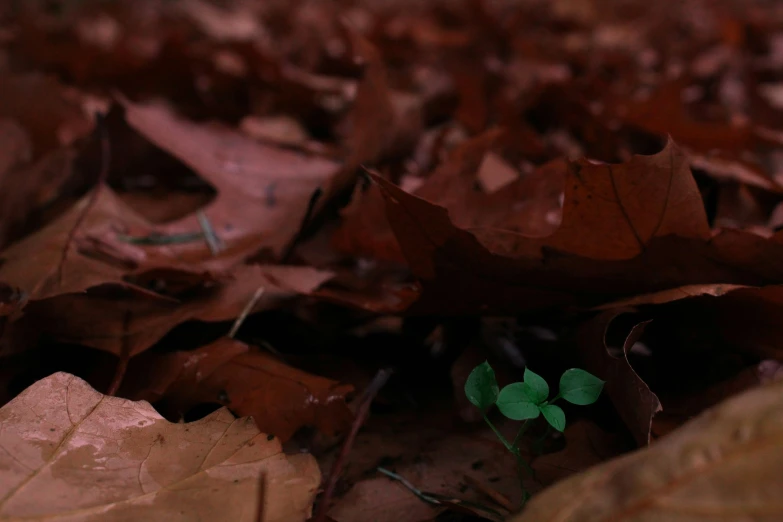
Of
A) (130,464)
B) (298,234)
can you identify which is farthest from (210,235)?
(130,464)

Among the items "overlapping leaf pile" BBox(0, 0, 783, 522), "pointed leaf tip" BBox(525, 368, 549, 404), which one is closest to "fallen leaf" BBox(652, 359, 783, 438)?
"overlapping leaf pile" BBox(0, 0, 783, 522)

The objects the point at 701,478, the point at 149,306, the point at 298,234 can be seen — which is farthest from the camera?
the point at 298,234

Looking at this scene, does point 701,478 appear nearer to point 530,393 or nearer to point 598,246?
point 530,393

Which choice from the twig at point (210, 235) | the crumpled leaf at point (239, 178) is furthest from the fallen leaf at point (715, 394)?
the twig at point (210, 235)

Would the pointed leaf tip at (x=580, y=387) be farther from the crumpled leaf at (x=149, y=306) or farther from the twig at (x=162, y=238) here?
the twig at (x=162, y=238)

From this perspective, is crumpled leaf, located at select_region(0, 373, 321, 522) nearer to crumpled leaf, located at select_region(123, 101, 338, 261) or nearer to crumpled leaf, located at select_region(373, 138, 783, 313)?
crumpled leaf, located at select_region(373, 138, 783, 313)

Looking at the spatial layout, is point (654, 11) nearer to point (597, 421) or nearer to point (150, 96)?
point (150, 96)
